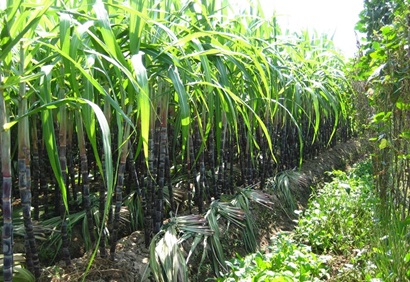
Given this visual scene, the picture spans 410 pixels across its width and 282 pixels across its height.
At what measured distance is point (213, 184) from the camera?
2.93m

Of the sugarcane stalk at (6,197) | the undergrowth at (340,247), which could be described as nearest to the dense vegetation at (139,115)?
the sugarcane stalk at (6,197)

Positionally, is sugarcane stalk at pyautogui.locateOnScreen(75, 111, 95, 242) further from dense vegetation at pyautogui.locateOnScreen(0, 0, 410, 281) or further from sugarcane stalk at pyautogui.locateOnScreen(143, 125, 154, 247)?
sugarcane stalk at pyautogui.locateOnScreen(143, 125, 154, 247)

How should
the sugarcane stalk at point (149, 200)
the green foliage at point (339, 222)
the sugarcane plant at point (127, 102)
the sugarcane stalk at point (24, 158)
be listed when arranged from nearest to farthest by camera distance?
1. the sugarcane plant at point (127, 102)
2. the sugarcane stalk at point (24, 158)
3. the sugarcane stalk at point (149, 200)
4. the green foliage at point (339, 222)

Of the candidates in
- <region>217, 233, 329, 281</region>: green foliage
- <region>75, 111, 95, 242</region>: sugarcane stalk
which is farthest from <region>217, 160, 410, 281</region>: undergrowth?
<region>75, 111, 95, 242</region>: sugarcane stalk

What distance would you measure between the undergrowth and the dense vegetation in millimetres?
123

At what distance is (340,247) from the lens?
8.12 ft

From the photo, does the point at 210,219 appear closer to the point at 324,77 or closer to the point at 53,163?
the point at 53,163

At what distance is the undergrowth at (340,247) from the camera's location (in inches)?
70.9

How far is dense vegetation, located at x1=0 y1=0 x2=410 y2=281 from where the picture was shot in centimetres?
126

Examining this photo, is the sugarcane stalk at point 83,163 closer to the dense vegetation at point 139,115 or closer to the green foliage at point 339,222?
the dense vegetation at point 139,115

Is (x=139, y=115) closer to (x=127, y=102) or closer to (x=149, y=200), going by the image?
(x=127, y=102)

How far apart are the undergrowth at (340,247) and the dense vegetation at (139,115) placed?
12 centimetres

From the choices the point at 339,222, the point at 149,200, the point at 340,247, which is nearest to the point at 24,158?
the point at 149,200

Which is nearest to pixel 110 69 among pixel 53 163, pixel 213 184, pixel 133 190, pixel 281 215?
pixel 53 163
